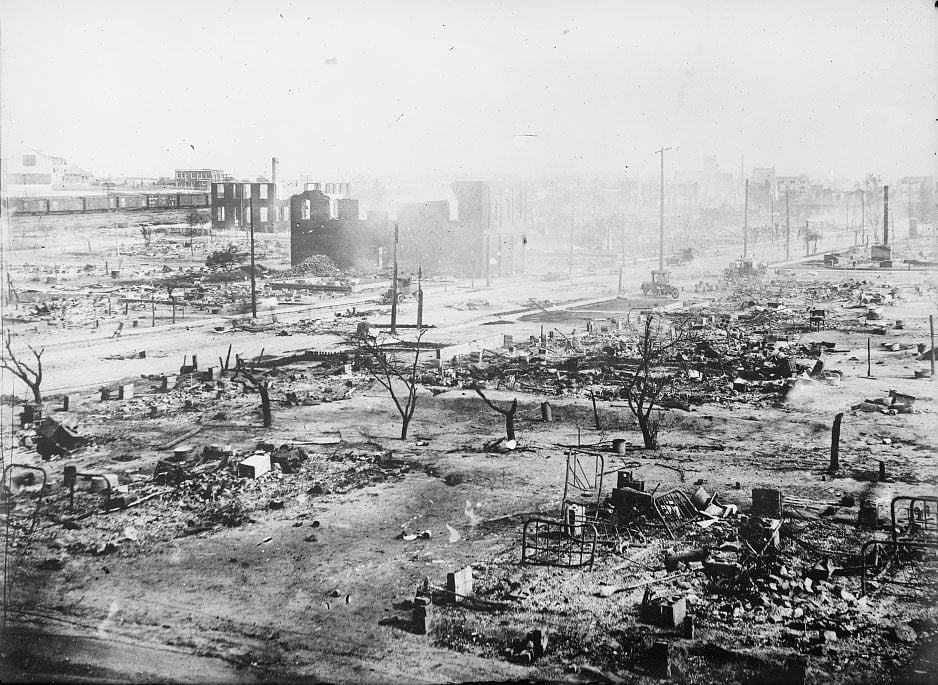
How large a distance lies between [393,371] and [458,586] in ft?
27.6

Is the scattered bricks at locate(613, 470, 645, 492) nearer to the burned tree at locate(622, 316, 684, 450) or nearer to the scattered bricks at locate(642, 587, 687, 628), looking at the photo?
the burned tree at locate(622, 316, 684, 450)

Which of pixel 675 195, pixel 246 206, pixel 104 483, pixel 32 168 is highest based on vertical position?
pixel 675 195

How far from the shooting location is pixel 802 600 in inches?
344

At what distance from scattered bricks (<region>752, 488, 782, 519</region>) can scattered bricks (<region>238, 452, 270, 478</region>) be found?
7411 millimetres

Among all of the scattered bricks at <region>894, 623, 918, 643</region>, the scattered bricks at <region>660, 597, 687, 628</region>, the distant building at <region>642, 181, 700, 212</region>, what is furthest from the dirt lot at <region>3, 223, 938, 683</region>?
the distant building at <region>642, 181, 700, 212</region>

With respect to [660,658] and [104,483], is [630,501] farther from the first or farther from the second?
[104,483]

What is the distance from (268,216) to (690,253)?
23.4 m

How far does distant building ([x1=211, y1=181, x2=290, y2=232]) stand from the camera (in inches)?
1644

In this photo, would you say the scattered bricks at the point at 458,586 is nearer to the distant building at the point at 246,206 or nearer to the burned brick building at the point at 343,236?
the burned brick building at the point at 343,236

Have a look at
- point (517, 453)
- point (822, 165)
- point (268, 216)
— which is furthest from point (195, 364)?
point (268, 216)

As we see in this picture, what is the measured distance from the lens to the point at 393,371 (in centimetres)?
1703

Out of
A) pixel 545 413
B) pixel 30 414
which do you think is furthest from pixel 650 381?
pixel 30 414

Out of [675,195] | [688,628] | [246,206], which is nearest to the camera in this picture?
[688,628]

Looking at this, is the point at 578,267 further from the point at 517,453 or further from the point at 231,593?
the point at 231,593
